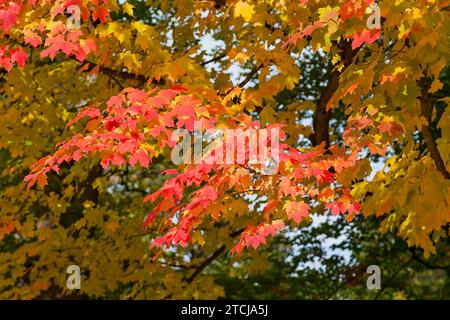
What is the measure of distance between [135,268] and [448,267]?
5.77 m

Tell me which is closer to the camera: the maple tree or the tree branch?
the maple tree

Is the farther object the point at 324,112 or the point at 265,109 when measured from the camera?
the point at 324,112

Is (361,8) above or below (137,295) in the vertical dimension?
above

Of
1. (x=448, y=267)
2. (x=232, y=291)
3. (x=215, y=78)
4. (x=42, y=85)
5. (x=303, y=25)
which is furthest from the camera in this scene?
(x=232, y=291)

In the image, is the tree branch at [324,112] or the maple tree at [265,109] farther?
the tree branch at [324,112]

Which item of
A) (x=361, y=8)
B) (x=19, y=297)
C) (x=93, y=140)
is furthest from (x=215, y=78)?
(x=19, y=297)

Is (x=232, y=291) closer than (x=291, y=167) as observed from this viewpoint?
No

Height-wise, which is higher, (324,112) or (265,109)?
(324,112)

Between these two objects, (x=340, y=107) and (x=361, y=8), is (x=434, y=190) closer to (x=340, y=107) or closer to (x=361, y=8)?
(x=361, y=8)

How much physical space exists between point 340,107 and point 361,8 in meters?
7.57

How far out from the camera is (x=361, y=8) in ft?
17.9

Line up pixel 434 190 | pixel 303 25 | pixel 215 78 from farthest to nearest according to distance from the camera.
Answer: pixel 215 78 < pixel 303 25 < pixel 434 190

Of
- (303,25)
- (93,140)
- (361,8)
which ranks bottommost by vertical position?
(93,140)

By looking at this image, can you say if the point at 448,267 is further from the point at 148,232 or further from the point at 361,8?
the point at 361,8
